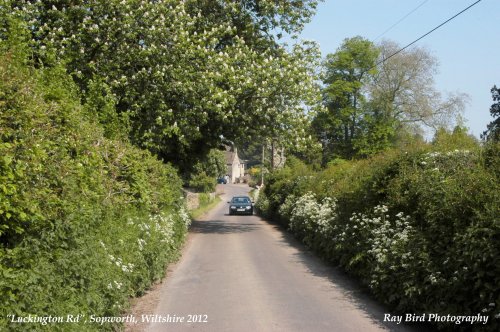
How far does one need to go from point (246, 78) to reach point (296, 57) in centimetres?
310

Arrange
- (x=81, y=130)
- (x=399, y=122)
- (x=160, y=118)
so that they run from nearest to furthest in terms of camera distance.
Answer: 1. (x=81, y=130)
2. (x=160, y=118)
3. (x=399, y=122)

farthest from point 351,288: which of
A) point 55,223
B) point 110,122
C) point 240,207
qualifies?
point 240,207

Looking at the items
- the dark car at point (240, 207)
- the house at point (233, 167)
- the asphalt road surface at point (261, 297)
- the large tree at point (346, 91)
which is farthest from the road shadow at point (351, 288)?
the house at point (233, 167)

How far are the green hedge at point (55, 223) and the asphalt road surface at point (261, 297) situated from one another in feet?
3.61

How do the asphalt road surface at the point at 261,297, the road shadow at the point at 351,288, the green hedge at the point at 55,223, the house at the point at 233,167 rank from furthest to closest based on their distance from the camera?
the house at the point at 233,167
the asphalt road surface at the point at 261,297
the road shadow at the point at 351,288
the green hedge at the point at 55,223

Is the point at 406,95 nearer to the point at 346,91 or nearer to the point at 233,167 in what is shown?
the point at 346,91

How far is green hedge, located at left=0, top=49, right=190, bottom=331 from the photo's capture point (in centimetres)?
481

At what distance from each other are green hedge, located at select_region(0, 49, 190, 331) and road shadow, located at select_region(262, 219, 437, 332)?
412cm

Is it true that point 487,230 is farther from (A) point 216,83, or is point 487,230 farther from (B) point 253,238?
(B) point 253,238

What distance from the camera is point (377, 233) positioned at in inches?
399

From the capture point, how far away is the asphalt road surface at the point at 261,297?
320 inches

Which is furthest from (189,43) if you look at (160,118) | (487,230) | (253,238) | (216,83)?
(487,230)

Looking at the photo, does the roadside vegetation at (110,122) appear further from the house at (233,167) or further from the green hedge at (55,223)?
the house at (233,167)

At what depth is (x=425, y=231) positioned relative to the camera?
28.4 ft
